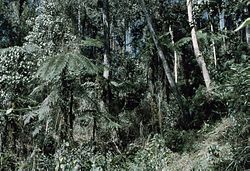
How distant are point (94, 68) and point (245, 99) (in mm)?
2269

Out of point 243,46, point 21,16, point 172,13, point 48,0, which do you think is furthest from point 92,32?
point 243,46

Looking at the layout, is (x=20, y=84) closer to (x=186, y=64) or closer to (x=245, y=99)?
(x=245, y=99)

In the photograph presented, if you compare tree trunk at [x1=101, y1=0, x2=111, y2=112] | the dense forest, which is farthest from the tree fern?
tree trunk at [x1=101, y1=0, x2=111, y2=112]

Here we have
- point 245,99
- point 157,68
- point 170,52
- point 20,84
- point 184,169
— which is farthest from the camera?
point 170,52

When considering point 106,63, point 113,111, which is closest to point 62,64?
point 113,111

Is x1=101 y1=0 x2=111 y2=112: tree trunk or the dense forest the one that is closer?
the dense forest

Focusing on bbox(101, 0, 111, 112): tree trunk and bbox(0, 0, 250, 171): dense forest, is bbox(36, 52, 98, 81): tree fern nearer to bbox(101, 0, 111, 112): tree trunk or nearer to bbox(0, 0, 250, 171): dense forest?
bbox(0, 0, 250, 171): dense forest

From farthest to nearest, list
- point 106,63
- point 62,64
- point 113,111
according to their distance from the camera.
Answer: point 106,63, point 113,111, point 62,64

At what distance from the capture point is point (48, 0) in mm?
15336

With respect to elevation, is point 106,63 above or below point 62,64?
above

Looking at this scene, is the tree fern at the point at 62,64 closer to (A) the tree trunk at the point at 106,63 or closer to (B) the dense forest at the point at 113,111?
(B) the dense forest at the point at 113,111

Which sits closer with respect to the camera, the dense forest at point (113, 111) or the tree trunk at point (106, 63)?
the dense forest at point (113, 111)

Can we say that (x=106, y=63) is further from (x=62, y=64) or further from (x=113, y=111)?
(x=62, y=64)

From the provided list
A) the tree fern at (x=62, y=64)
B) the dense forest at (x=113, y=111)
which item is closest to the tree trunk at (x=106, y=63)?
the dense forest at (x=113, y=111)
